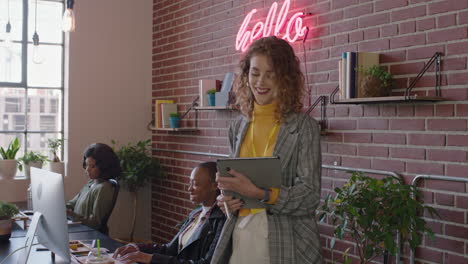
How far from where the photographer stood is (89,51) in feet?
17.3

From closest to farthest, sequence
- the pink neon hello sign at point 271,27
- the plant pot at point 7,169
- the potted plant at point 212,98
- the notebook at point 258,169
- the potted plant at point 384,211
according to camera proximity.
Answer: the notebook at point 258,169
the potted plant at point 384,211
the pink neon hello sign at point 271,27
the potted plant at point 212,98
the plant pot at point 7,169

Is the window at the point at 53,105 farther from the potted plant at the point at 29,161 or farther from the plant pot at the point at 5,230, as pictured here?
the plant pot at the point at 5,230

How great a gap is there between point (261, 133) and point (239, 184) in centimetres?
31

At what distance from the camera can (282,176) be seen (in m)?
2.11

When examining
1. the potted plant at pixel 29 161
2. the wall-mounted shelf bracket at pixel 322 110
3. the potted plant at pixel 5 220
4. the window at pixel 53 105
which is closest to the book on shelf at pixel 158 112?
the window at pixel 53 105

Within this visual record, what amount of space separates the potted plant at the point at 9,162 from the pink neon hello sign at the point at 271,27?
2280 millimetres

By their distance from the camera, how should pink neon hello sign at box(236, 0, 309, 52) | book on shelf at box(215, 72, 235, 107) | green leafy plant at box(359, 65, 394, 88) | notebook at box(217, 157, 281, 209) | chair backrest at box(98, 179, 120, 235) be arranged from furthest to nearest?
1. book on shelf at box(215, 72, 235, 107)
2. chair backrest at box(98, 179, 120, 235)
3. pink neon hello sign at box(236, 0, 309, 52)
4. green leafy plant at box(359, 65, 394, 88)
5. notebook at box(217, 157, 281, 209)

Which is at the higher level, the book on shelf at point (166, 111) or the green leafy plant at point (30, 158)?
the book on shelf at point (166, 111)

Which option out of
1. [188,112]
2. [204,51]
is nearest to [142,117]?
[188,112]

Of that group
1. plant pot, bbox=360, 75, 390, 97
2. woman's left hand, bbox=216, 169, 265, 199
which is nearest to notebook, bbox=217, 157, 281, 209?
woman's left hand, bbox=216, 169, 265, 199

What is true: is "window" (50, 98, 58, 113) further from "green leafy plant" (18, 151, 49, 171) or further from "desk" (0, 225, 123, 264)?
"desk" (0, 225, 123, 264)

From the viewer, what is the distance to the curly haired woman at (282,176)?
2031mm

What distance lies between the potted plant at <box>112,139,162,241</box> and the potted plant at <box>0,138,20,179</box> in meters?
0.88

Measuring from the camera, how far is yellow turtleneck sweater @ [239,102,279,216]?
2.17m
